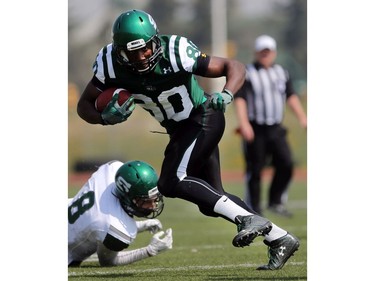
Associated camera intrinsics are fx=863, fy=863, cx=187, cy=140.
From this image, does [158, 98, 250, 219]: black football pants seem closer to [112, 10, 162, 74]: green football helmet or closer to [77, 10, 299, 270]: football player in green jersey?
[77, 10, 299, 270]: football player in green jersey

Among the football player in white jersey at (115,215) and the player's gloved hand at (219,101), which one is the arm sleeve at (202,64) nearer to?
the player's gloved hand at (219,101)

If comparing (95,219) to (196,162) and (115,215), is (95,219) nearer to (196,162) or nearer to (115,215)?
(115,215)

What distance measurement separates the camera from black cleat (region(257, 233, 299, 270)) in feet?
10.8

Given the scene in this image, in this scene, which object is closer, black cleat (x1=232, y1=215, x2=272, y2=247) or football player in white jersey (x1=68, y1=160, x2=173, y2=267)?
black cleat (x1=232, y1=215, x2=272, y2=247)

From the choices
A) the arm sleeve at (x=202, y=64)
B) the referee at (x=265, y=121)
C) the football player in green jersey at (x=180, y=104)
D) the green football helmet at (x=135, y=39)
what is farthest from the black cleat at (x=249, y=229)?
the referee at (x=265, y=121)

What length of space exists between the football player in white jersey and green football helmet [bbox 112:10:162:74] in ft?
1.83

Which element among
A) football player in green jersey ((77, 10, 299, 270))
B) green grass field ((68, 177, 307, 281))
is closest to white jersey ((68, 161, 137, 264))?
green grass field ((68, 177, 307, 281))

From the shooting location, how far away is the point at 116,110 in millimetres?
3230

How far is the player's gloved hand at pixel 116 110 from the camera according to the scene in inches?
127

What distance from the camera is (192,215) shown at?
21.9 ft
